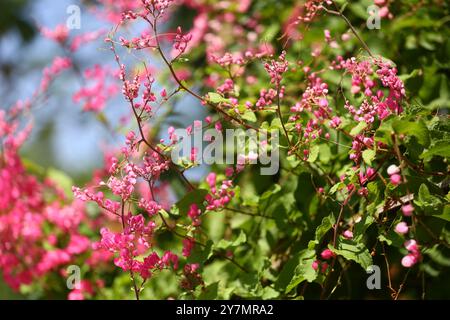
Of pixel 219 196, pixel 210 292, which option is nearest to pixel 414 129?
pixel 219 196

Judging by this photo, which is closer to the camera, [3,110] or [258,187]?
[258,187]

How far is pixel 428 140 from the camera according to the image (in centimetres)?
120

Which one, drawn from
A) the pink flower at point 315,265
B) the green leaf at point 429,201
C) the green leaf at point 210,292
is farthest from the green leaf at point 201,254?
the green leaf at point 429,201

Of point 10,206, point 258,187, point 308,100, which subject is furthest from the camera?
point 10,206

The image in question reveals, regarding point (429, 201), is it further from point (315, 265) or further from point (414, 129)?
point (315, 265)

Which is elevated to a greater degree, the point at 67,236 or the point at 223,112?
the point at 223,112

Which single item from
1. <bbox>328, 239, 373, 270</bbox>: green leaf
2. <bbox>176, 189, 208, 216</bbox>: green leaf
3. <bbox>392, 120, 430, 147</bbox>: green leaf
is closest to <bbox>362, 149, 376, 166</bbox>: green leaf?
<bbox>392, 120, 430, 147</bbox>: green leaf

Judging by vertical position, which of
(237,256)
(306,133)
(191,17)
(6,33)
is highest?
(6,33)

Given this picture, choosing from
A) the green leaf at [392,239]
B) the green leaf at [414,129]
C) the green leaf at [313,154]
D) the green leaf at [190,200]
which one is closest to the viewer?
the green leaf at [414,129]

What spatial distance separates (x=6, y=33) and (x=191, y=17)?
13.9 feet

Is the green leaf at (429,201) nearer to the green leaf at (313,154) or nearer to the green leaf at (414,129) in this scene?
the green leaf at (414,129)

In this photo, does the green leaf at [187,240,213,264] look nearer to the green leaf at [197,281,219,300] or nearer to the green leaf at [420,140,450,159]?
the green leaf at [197,281,219,300]

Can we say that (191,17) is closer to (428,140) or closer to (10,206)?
(10,206)

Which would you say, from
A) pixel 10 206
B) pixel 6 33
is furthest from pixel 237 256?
pixel 6 33
